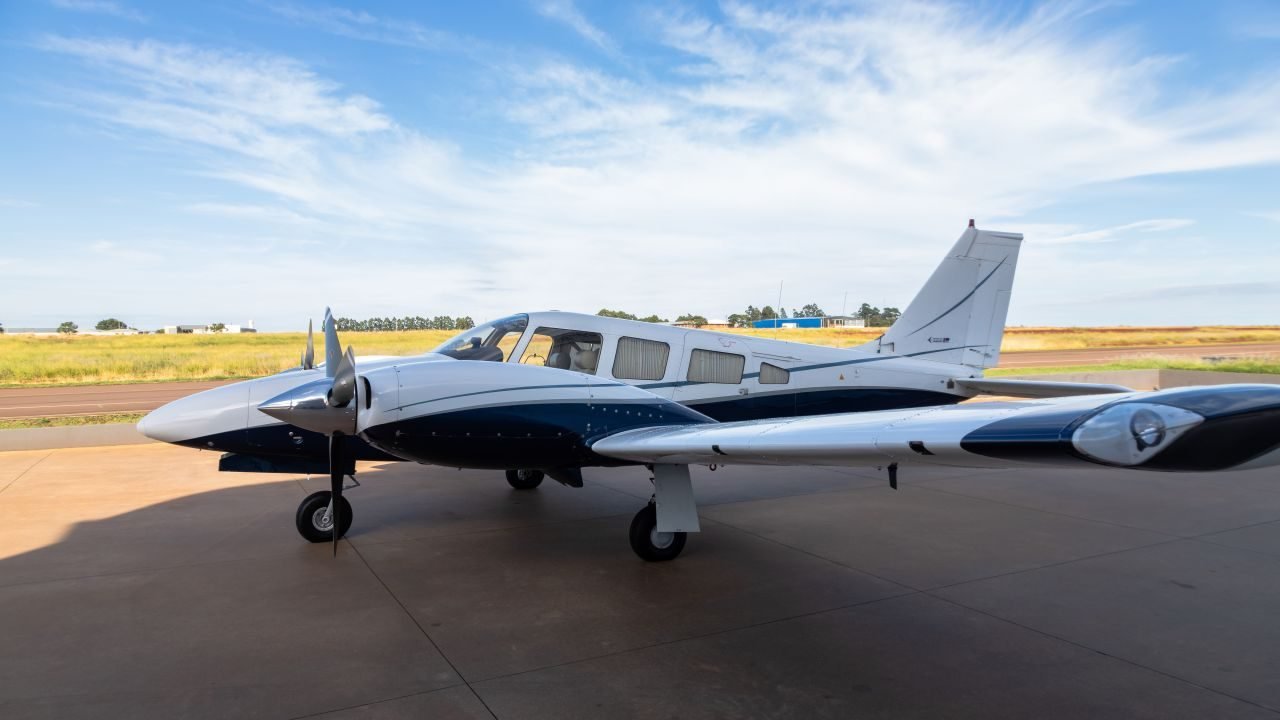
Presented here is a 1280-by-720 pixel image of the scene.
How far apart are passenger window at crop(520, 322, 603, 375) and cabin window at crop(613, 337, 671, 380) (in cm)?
25

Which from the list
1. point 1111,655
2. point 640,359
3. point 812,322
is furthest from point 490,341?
point 812,322

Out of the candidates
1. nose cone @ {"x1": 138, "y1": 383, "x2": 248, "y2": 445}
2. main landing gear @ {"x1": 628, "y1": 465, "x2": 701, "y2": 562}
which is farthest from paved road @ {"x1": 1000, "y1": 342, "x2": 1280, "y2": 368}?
nose cone @ {"x1": 138, "y1": 383, "x2": 248, "y2": 445}

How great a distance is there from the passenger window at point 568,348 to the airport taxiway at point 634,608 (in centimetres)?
173

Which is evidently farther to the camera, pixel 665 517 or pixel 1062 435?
pixel 665 517

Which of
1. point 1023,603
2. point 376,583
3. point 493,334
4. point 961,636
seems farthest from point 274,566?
point 1023,603

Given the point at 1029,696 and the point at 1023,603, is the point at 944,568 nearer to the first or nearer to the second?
the point at 1023,603

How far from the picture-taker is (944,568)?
20.9 ft

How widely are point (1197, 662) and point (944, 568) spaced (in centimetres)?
206

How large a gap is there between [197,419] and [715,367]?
17.4 feet

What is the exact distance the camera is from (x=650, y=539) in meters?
6.53

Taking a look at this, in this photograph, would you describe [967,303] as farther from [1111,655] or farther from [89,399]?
[89,399]

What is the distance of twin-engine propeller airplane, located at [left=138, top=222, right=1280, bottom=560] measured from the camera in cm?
313

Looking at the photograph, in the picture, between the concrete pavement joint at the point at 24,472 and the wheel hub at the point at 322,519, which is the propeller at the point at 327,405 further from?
the concrete pavement joint at the point at 24,472

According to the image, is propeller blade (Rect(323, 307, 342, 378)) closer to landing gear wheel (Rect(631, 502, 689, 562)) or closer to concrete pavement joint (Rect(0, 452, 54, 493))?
landing gear wheel (Rect(631, 502, 689, 562))
